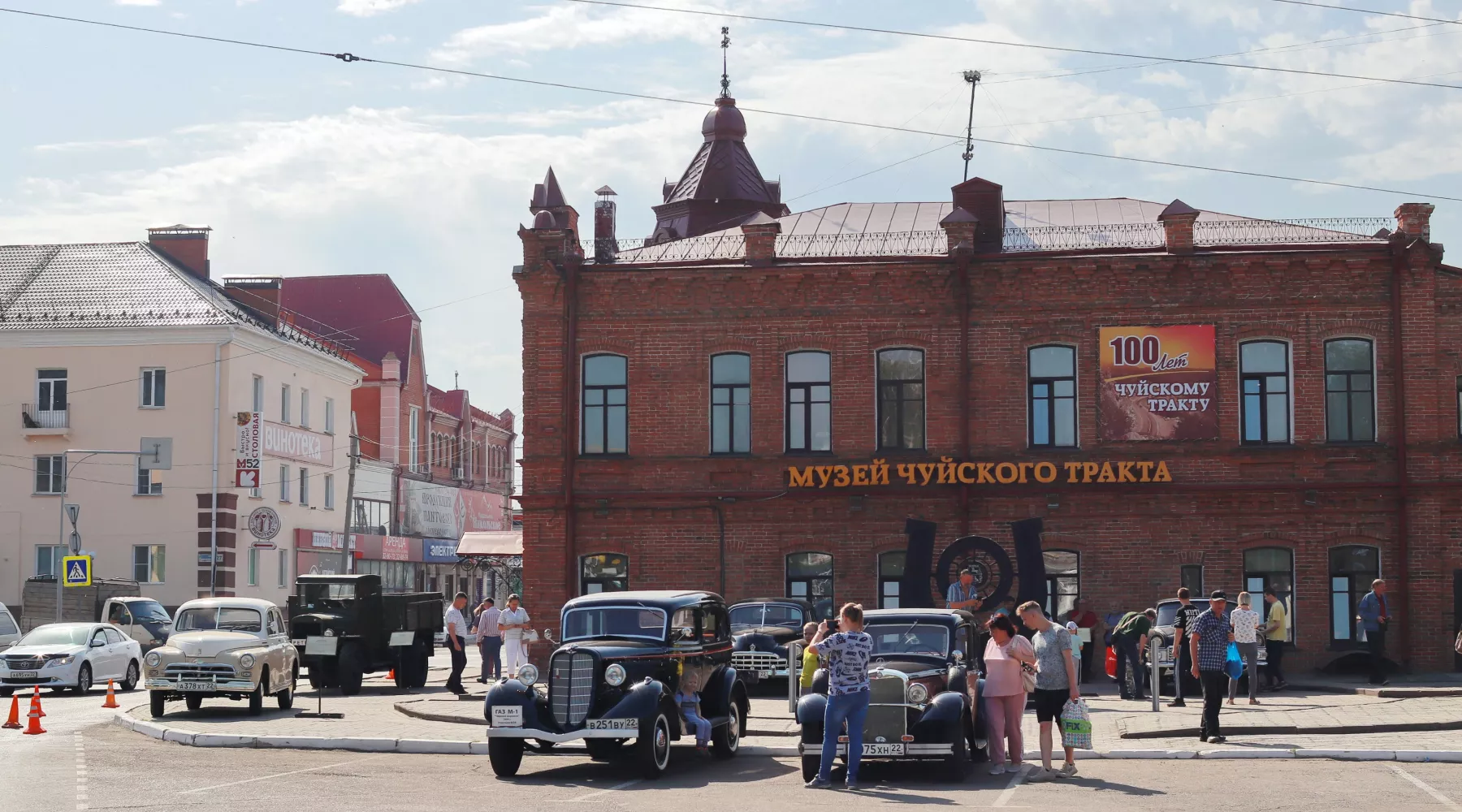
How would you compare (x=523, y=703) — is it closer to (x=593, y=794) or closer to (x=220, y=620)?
(x=593, y=794)

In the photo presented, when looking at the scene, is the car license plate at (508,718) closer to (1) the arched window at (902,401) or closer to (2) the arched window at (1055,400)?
(1) the arched window at (902,401)

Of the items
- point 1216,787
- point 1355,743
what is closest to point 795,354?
point 1355,743

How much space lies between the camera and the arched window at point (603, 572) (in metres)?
31.2

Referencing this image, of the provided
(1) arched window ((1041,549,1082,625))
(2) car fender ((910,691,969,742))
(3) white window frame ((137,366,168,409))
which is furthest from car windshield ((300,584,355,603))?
(3) white window frame ((137,366,168,409))

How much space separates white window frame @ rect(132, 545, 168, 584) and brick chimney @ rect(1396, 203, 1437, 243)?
36.2 meters

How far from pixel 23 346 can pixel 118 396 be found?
11.2 feet

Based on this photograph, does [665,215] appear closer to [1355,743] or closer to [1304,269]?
[1304,269]

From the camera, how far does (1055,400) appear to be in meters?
30.4

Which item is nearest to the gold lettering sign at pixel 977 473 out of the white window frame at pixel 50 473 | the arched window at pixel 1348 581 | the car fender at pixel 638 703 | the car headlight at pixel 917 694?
the arched window at pixel 1348 581

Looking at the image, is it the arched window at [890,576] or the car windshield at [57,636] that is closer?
the car windshield at [57,636]

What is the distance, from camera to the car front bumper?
51.4 ft

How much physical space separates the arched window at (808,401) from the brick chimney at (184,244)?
31573 mm

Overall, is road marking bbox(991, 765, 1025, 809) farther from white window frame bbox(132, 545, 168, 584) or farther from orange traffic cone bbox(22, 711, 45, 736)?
white window frame bbox(132, 545, 168, 584)

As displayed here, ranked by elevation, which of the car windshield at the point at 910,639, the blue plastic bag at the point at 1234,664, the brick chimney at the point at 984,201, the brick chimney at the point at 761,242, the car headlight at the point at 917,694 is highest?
the brick chimney at the point at 984,201
